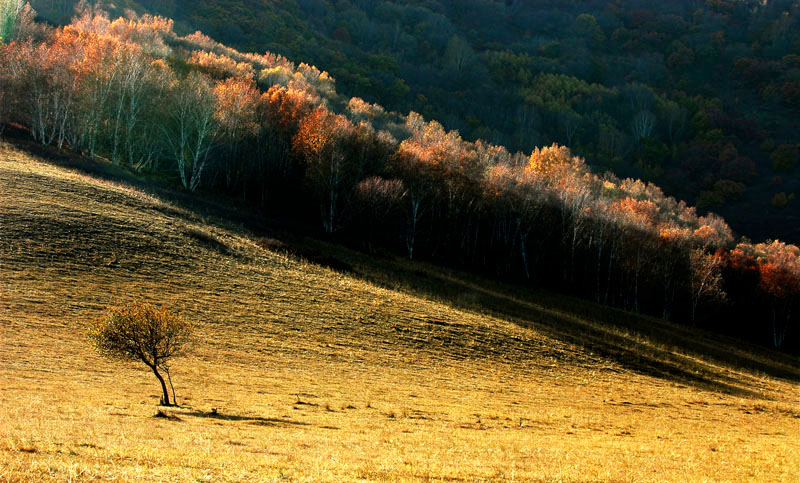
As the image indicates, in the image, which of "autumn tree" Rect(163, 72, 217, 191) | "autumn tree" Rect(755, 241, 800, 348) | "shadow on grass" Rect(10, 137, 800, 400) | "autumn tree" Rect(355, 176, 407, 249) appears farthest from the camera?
"autumn tree" Rect(755, 241, 800, 348)

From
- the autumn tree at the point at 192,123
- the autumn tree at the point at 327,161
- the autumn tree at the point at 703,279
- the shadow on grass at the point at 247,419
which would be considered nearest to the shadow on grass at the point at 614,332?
the autumn tree at the point at 703,279

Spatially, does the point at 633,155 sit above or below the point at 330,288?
above

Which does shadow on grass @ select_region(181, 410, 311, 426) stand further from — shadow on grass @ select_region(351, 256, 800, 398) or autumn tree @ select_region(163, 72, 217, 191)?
autumn tree @ select_region(163, 72, 217, 191)

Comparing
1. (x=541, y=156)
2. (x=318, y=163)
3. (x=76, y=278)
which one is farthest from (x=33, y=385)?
(x=541, y=156)

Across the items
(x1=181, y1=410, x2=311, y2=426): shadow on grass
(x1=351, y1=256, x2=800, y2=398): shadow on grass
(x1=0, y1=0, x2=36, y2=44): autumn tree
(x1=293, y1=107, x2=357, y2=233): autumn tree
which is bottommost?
(x1=181, y1=410, x2=311, y2=426): shadow on grass

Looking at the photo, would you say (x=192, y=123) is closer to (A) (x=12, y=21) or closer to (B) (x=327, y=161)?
(B) (x=327, y=161)

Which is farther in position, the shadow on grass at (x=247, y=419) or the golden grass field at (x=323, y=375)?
the shadow on grass at (x=247, y=419)

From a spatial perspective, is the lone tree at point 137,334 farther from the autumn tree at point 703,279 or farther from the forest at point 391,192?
the autumn tree at point 703,279

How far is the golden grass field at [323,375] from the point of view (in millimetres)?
16562

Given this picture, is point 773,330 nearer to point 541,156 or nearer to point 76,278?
point 541,156

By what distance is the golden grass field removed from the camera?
16562 millimetres

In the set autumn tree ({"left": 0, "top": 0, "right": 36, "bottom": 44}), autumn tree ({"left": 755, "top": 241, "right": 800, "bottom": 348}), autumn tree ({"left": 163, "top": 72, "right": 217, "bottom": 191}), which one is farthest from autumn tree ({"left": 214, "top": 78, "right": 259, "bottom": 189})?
autumn tree ({"left": 755, "top": 241, "right": 800, "bottom": 348})

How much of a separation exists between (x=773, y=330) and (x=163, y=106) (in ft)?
356

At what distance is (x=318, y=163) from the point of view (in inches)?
3487
